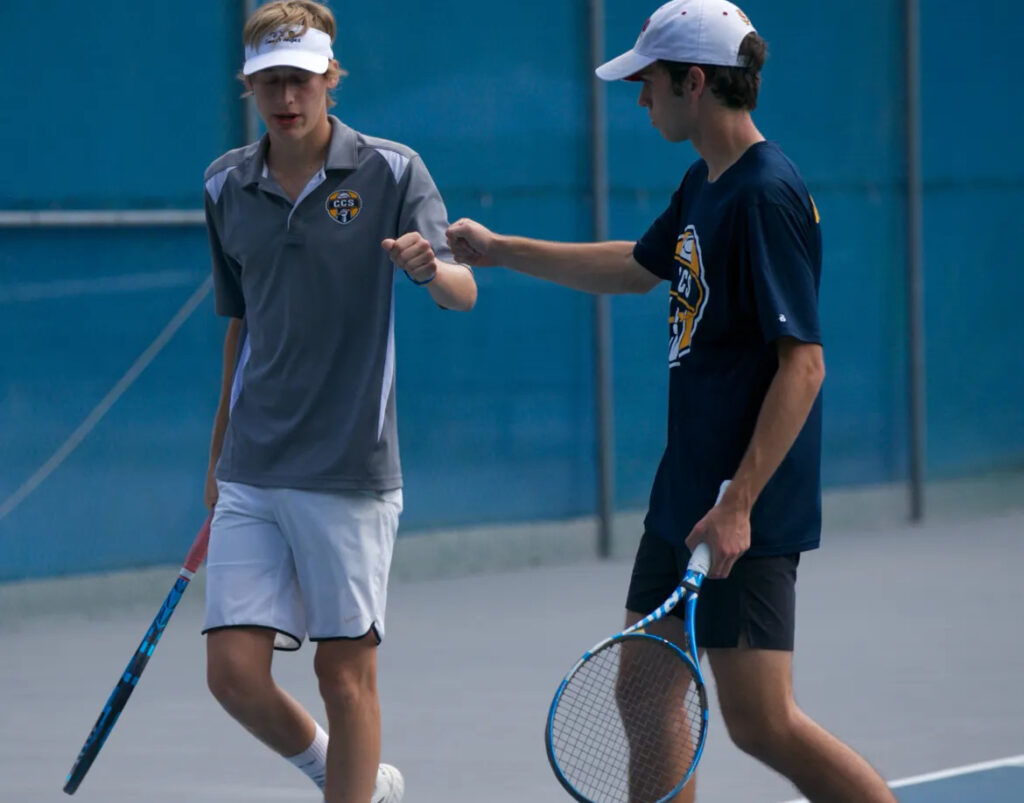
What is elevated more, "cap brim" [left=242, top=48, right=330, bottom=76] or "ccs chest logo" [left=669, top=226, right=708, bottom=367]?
"cap brim" [left=242, top=48, right=330, bottom=76]

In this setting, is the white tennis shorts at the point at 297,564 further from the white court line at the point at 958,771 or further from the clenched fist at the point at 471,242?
the white court line at the point at 958,771

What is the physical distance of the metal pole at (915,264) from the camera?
1173 centimetres

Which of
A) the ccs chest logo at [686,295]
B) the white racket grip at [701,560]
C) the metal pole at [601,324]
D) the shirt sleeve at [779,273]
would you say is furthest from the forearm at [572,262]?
the metal pole at [601,324]

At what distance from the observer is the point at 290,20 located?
15.3 ft

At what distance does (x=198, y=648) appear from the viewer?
807cm

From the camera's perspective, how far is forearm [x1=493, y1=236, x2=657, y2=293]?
187 inches

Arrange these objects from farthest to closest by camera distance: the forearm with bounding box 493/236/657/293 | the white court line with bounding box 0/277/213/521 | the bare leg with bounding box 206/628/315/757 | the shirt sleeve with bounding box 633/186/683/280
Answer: the white court line with bounding box 0/277/213/521, the forearm with bounding box 493/236/657/293, the bare leg with bounding box 206/628/315/757, the shirt sleeve with bounding box 633/186/683/280

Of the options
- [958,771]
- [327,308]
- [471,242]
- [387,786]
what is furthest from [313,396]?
[958,771]

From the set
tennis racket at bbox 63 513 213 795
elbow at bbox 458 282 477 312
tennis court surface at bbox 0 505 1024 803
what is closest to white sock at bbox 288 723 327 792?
tennis racket at bbox 63 513 213 795

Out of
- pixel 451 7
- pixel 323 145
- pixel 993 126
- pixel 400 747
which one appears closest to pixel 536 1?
pixel 451 7

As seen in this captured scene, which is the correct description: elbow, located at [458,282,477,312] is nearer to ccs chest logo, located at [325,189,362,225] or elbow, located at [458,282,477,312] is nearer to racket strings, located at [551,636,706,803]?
ccs chest logo, located at [325,189,362,225]

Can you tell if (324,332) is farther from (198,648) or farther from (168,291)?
(168,291)

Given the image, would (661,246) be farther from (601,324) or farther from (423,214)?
(601,324)

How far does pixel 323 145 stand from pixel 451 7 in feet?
17.4
